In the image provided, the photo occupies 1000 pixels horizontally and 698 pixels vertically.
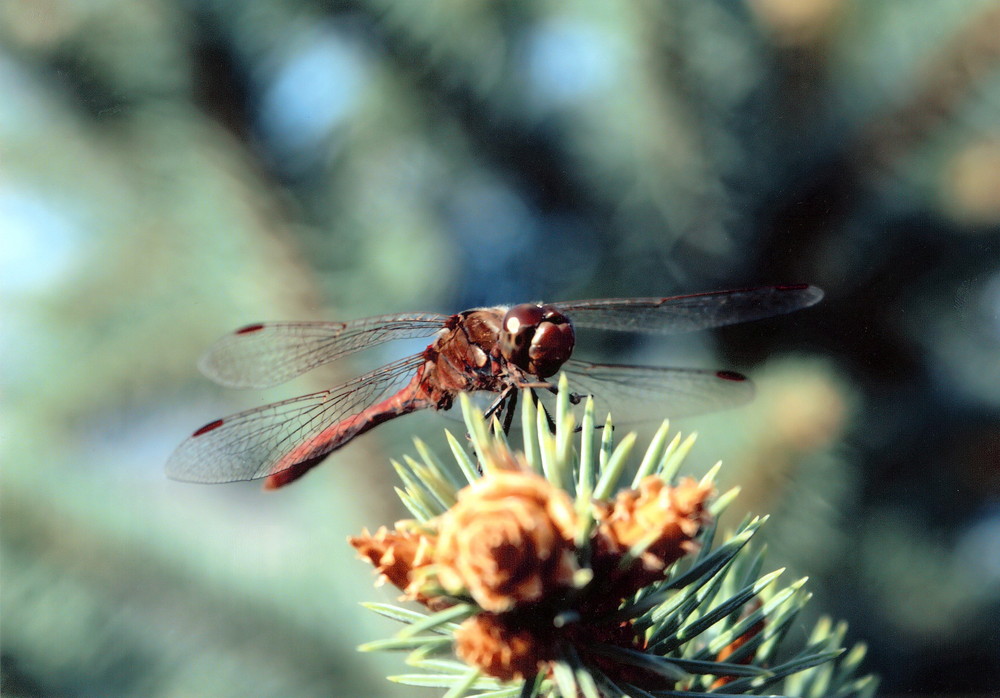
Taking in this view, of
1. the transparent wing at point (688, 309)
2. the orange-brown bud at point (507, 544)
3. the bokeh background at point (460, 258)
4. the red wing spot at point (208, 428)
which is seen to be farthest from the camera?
the bokeh background at point (460, 258)

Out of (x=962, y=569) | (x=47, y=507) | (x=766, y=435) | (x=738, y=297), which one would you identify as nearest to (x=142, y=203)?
(x=47, y=507)

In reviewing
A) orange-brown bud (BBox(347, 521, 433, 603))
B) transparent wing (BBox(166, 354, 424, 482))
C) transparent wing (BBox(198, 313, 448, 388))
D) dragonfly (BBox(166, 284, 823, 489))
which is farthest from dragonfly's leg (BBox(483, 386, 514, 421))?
orange-brown bud (BBox(347, 521, 433, 603))

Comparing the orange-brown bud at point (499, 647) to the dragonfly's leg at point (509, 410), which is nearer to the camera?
the orange-brown bud at point (499, 647)

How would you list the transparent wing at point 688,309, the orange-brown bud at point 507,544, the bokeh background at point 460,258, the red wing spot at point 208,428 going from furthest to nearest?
the bokeh background at point 460,258 < the transparent wing at point 688,309 < the red wing spot at point 208,428 < the orange-brown bud at point 507,544

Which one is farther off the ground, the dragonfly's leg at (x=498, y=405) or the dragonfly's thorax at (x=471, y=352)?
the dragonfly's thorax at (x=471, y=352)

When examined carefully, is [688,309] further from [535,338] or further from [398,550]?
[398,550]

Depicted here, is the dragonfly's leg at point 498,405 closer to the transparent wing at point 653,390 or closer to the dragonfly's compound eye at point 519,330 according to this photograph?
the dragonfly's compound eye at point 519,330

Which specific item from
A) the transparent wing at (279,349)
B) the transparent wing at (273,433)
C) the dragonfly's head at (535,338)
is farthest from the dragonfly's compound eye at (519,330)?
the transparent wing at (279,349)
